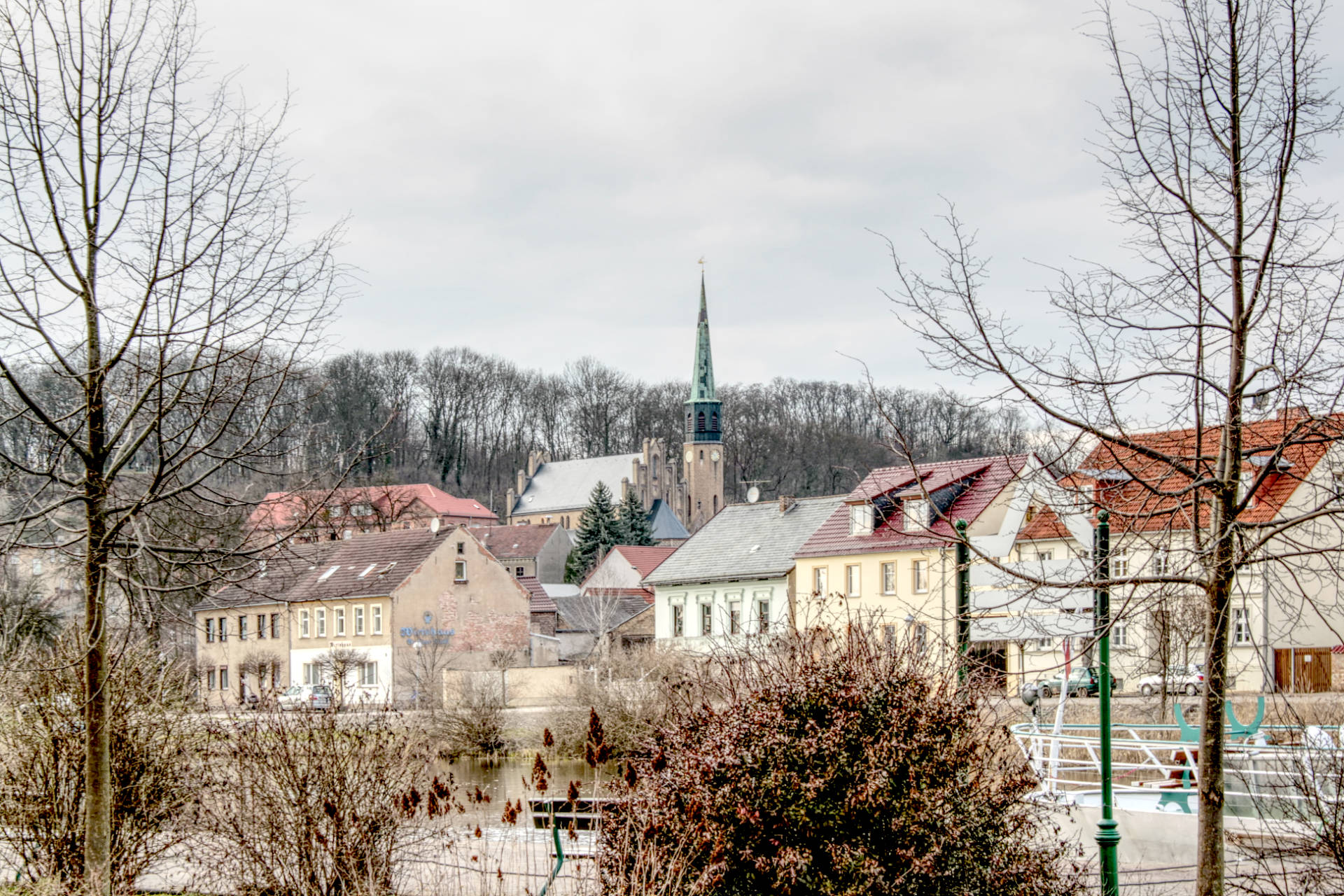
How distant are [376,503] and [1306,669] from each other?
51621 mm

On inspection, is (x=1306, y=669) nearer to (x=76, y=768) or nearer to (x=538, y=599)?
(x=76, y=768)

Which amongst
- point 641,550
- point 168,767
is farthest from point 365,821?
point 641,550

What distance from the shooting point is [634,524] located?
8981 cm

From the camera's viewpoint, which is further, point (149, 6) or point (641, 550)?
point (641, 550)

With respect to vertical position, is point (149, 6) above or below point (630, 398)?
below

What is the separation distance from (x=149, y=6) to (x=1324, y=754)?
32.5ft

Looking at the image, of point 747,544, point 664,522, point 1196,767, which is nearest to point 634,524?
point 664,522

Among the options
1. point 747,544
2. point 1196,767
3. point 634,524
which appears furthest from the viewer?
point 634,524

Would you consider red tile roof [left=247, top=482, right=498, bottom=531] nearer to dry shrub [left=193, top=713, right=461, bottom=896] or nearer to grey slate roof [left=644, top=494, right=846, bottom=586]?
dry shrub [left=193, top=713, right=461, bottom=896]

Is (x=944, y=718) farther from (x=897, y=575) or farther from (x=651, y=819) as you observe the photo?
(x=897, y=575)

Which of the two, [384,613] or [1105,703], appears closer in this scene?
[1105,703]

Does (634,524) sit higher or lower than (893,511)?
higher

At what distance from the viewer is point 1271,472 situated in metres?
7.68

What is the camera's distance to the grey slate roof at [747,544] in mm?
50594
